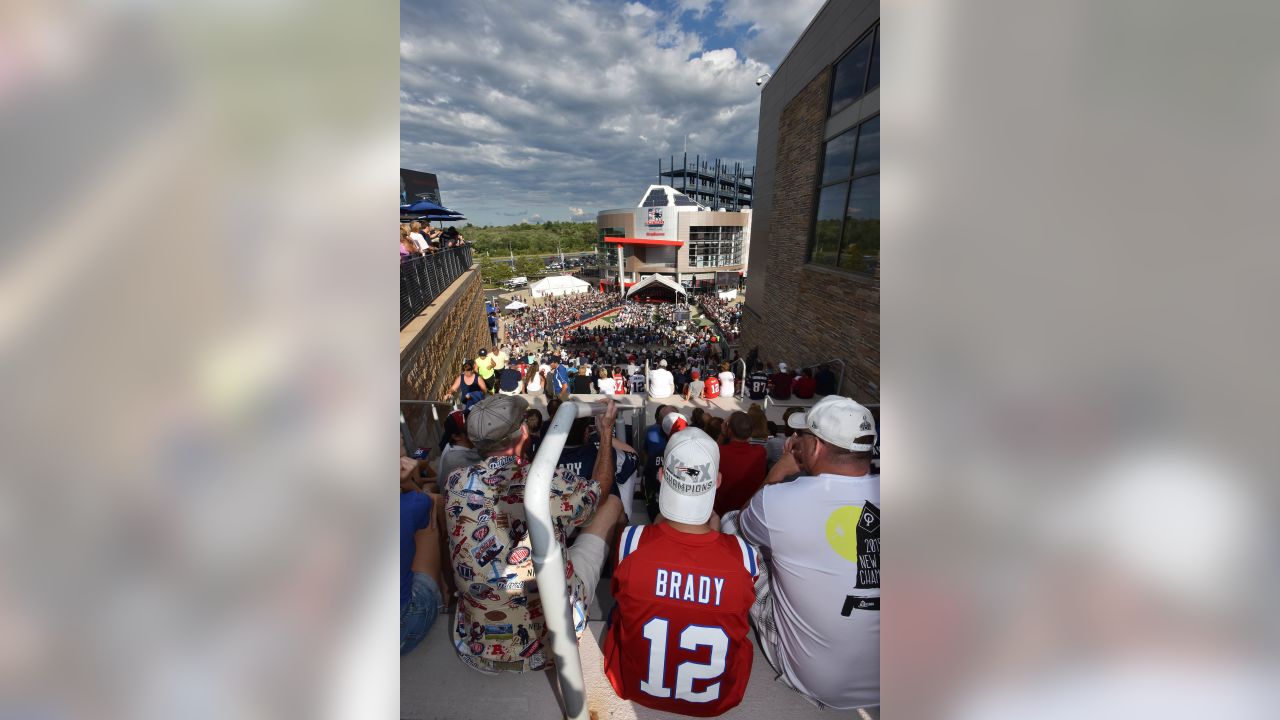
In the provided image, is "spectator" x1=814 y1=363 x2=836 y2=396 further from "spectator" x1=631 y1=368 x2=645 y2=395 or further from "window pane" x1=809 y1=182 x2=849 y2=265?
"spectator" x1=631 y1=368 x2=645 y2=395

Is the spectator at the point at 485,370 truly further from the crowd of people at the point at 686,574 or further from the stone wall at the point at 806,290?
the stone wall at the point at 806,290

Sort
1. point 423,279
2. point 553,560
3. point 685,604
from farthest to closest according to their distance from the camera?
point 423,279, point 685,604, point 553,560

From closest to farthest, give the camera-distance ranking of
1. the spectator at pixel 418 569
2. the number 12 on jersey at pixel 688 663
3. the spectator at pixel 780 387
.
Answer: the number 12 on jersey at pixel 688 663 → the spectator at pixel 418 569 → the spectator at pixel 780 387

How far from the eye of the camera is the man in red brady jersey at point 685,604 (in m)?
1.75

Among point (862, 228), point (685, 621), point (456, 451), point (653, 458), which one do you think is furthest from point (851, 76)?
point (685, 621)

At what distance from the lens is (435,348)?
27.4 ft

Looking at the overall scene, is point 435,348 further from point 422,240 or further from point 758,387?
point 758,387

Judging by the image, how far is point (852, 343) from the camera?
327 inches

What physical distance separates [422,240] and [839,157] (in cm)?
872

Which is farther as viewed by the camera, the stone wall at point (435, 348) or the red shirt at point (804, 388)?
the red shirt at point (804, 388)

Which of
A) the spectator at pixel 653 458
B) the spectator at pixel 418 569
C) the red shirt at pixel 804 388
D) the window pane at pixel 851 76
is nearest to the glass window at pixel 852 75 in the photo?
the window pane at pixel 851 76
